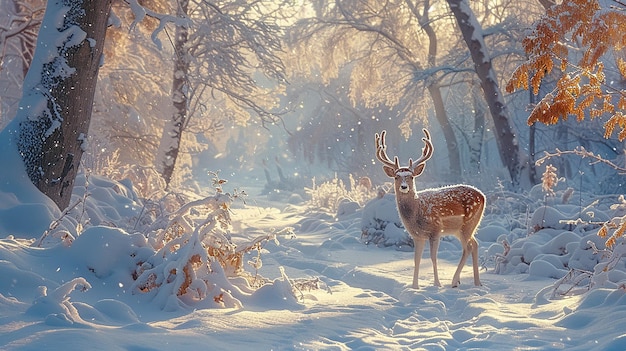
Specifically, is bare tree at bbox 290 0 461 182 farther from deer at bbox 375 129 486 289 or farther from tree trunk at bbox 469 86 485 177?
deer at bbox 375 129 486 289

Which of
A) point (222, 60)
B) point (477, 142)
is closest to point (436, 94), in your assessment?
point (477, 142)

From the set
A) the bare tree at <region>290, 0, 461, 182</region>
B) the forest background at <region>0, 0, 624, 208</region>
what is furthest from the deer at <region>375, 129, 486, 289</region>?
the bare tree at <region>290, 0, 461, 182</region>

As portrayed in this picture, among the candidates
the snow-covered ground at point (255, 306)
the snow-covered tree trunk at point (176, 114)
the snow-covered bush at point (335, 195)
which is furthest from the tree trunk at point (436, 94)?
the snow-covered ground at point (255, 306)

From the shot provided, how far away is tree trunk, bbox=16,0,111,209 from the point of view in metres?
7.27

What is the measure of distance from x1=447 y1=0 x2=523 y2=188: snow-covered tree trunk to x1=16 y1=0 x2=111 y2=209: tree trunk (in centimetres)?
966

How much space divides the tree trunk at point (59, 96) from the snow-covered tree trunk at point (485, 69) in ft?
31.7

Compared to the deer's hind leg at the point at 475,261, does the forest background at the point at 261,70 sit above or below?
above

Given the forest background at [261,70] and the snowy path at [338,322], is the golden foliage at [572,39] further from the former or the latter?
the snowy path at [338,322]

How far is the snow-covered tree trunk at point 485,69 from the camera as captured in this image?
1512 cm

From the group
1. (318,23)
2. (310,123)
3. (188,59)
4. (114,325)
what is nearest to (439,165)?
(310,123)

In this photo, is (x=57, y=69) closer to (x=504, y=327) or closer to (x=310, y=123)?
(x=504, y=327)

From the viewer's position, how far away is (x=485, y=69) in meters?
15.2

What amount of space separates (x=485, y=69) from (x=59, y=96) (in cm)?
1038

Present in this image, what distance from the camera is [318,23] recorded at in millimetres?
22000
